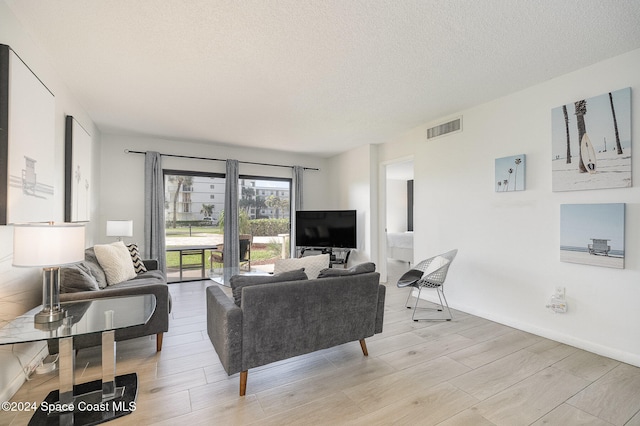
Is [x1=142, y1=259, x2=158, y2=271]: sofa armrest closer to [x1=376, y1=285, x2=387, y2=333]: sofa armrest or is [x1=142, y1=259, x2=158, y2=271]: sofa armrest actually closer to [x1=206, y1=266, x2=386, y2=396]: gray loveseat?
[x1=206, y1=266, x2=386, y2=396]: gray loveseat

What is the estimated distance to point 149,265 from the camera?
440 cm

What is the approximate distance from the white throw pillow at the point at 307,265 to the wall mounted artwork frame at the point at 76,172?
8.15ft

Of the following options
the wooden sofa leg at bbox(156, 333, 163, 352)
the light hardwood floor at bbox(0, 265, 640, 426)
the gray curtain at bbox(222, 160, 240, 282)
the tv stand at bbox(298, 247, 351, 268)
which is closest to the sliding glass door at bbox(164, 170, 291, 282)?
the gray curtain at bbox(222, 160, 240, 282)

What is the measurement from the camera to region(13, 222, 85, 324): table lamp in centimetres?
180

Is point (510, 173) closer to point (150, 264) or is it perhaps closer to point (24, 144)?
point (24, 144)

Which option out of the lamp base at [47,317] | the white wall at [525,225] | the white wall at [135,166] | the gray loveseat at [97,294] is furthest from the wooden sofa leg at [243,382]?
the white wall at [135,166]

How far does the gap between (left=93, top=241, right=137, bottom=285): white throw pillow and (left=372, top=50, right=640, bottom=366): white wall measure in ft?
13.6

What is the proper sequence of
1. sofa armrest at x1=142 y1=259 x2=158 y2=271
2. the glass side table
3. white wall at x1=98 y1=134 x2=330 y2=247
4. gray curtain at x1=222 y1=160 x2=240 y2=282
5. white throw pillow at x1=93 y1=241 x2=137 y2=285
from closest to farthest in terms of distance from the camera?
the glass side table, white throw pillow at x1=93 y1=241 x2=137 y2=285, sofa armrest at x1=142 y1=259 x2=158 y2=271, white wall at x1=98 y1=134 x2=330 y2=247, gray curtain at x1=222 y1=160 x2=240 y2=282

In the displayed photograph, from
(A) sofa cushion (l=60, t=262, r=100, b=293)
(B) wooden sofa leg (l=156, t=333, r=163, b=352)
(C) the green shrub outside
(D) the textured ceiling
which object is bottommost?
(B) wooden sofa leg (l=156, t=333, r=163, b=352)

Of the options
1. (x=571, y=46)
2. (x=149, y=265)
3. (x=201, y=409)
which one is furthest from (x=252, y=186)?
(x=571, y=46)

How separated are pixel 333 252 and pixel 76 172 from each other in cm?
458

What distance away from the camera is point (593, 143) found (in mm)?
2852

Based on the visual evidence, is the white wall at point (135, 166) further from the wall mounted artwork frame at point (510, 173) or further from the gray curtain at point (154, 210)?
the wall mounted artwork frame at point (510, 173)

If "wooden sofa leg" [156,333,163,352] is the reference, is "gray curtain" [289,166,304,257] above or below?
above
